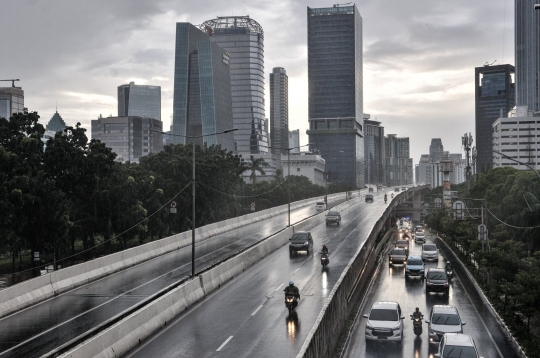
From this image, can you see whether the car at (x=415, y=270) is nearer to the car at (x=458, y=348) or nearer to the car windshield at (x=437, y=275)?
the car windshield at (x=437, y=275)

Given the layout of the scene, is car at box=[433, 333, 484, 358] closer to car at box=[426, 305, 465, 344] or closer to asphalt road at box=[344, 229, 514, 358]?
Answer: asphalt road at box=[344, 229, 514, 358]

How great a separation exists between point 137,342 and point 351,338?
10388mm

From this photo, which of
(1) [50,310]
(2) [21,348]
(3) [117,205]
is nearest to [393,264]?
(3) [117,205]

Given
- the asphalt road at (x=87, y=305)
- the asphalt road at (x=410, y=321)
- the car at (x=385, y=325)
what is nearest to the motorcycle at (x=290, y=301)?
the asphalt road at (x=410, y=321)

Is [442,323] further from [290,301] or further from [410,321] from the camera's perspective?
[290,301]

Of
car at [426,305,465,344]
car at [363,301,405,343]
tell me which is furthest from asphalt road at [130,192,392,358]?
car at [426,305,465,344]

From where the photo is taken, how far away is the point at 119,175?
2581 inches

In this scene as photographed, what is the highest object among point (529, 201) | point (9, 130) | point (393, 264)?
point (9, 130)

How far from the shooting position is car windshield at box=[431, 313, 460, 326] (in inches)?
A: 1085

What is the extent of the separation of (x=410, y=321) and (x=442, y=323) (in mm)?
5453

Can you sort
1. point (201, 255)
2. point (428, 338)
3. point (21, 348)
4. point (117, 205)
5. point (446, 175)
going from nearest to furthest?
point (21, 348) < point (428, 338) < point (201, 255) < point (117, 205) < point (446, 175)

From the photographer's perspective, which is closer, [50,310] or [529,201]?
[50,310]

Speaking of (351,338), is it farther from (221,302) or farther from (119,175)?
(119,175)

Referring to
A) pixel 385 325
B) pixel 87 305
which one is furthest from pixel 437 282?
pixel 87 305
